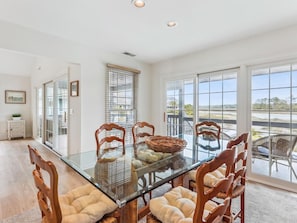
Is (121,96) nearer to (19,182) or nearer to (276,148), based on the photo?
(19,182)

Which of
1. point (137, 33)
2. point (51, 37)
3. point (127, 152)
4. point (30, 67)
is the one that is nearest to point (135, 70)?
point (137, 33)

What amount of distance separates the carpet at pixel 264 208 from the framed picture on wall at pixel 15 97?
601cm

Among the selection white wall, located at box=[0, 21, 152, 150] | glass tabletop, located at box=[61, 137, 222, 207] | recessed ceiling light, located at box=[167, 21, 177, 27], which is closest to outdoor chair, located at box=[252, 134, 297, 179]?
glass tabletop, located at box=[61, 137, 222, 207]

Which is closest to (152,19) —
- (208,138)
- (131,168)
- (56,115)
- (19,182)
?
(131,168)

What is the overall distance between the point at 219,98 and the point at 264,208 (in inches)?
74.0

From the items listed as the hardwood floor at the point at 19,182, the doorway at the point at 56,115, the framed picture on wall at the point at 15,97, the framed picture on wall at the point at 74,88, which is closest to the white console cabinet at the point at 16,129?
the framed picture on wall at the point at 15,97

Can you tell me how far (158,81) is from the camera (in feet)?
14.5

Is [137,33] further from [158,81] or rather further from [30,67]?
[30,67]

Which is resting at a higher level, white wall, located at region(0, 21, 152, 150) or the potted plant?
white wall, located at region(0, 21, 152, 150)

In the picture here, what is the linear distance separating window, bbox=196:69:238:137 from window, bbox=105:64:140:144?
1.51 metres

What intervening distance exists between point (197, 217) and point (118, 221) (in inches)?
24.5

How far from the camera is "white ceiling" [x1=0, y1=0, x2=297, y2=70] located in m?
2.03

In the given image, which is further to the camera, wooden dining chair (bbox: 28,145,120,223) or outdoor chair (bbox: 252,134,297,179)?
outdoor chair (bbox: 252,134,297,179)

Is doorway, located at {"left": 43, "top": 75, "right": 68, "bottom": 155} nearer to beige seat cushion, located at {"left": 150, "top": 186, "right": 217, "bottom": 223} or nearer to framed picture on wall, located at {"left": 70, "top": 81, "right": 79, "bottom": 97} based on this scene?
framed picture on wall, located at {"left": 70, "top": 81, "right": 79, "bottom": 97}
